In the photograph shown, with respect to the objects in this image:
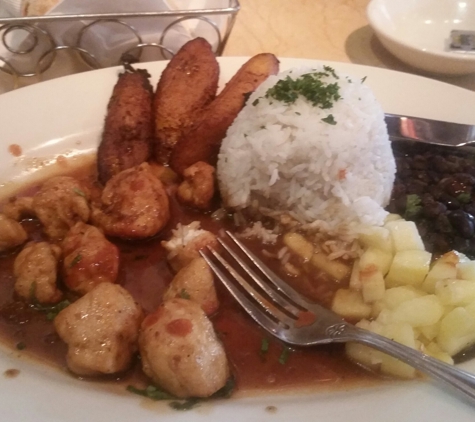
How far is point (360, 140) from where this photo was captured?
2.42 metres

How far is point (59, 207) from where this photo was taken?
232 cm

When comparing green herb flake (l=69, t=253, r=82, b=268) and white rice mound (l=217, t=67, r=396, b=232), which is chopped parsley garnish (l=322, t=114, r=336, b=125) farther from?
green herb flake (l=69, t=253, r=82, b=268)

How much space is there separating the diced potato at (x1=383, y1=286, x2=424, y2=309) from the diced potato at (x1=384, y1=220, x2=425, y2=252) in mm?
203

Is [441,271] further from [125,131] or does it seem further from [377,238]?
[125,131]

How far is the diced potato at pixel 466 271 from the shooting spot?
1918 millimetres

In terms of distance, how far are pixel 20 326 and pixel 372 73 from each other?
2.47 metres

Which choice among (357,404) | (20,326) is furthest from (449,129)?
(20,326)

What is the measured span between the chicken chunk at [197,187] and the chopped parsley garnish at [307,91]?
1.72ft

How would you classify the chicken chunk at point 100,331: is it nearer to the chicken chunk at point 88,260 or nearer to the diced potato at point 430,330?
the chicken chunk at point 88,260

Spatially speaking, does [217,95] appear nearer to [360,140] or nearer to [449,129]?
[360,140]

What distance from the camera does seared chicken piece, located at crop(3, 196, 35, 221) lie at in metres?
2.34

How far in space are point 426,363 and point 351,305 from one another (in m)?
0.53

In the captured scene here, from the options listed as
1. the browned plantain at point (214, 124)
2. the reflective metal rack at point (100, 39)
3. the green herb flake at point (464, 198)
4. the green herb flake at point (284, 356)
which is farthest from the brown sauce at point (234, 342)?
the reflective metal rack at point (100, 39)

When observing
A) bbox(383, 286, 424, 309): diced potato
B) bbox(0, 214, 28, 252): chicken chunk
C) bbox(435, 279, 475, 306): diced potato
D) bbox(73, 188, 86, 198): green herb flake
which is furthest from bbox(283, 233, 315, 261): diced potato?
bbox(0, 214, 28, 252): chicken chunk
